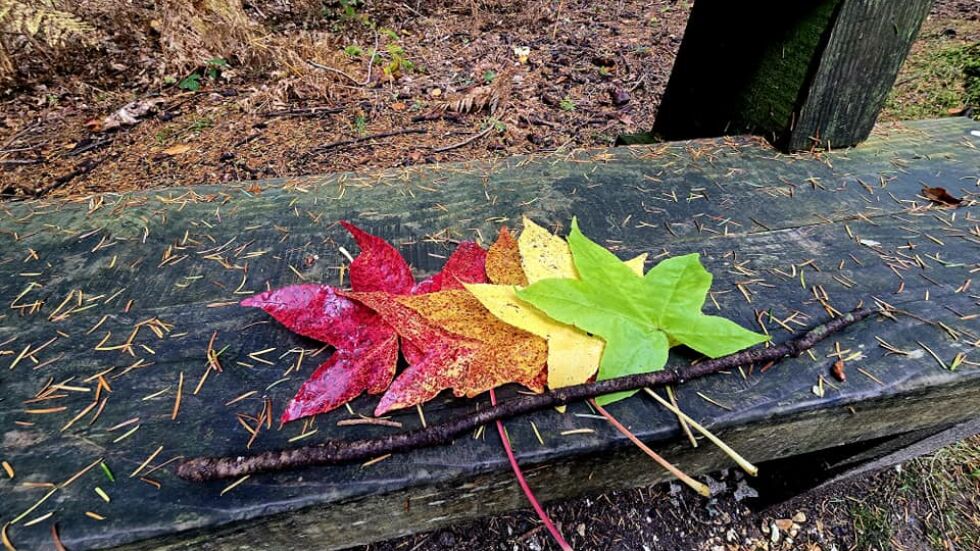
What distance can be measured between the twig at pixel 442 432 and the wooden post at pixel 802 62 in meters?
1.12

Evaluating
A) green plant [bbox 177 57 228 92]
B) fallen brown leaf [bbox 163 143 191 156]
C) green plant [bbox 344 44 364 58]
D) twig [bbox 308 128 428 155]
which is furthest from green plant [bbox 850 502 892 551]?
green plant [bbox 177 57 228 92]

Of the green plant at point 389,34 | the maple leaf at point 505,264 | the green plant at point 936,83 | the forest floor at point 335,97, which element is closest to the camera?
the maple leaf at point 505,264

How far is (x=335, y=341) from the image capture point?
0.99m

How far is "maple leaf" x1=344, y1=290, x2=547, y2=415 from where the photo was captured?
35.7 inches

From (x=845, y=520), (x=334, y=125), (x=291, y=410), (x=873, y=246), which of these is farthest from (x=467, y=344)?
(x=334, y=125)

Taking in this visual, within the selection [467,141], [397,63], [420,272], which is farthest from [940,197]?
[397,63]

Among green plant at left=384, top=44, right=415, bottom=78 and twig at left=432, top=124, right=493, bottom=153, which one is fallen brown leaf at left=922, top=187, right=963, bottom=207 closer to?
twig at left=432, top=124, right=493, bottom=153

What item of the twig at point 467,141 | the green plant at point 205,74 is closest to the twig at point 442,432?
the twig at point 467,141

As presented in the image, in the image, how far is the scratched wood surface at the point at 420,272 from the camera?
0.83 m

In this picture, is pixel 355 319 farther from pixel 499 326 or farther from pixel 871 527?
pixel 871 527

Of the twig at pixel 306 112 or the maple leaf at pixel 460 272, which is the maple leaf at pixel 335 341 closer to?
the maple leaf at pixel 460 272

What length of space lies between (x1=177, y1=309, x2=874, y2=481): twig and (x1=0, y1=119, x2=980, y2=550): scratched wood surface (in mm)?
28

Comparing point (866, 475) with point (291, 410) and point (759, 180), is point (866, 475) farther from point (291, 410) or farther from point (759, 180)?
point (291, 410)

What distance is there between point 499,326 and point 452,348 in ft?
0.36
